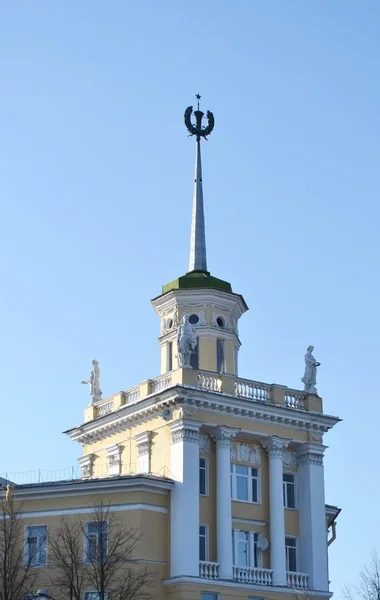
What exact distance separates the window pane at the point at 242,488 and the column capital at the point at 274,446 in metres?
1.43

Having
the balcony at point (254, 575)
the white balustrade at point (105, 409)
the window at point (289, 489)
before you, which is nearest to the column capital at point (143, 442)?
the white balustrade at point (105, 409)

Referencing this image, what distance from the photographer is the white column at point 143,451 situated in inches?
1704

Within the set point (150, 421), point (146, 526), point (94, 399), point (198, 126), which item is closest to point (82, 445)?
point (94, 399)

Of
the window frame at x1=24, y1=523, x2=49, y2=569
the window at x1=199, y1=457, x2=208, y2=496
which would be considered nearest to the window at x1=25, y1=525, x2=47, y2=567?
the window frame at x1=24, y1=523, x2=49, y2=569

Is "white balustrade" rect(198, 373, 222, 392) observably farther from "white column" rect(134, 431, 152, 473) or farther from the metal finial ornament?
the metal finial ornament

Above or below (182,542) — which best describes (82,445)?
above

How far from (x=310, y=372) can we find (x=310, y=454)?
3500 mm

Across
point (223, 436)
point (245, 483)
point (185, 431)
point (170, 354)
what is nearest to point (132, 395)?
point (170, 354)

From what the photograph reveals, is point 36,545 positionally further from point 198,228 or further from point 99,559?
point 198,228

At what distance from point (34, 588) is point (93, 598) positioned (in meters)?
2.04

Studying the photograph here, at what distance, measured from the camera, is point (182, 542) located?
39.9 meters

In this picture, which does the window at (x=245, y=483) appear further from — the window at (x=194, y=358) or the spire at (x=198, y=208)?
the spire at (x=198, y=208)

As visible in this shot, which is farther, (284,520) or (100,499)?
(284,520)

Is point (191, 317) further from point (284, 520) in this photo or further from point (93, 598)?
point (93, 598)
